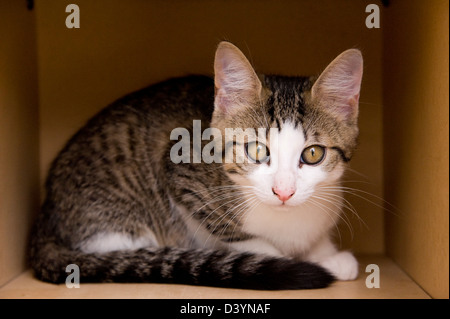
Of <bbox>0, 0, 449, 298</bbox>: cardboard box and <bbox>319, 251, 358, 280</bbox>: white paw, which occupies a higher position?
<bbox>0, 0, 449, 298</bbox>: cardboard box

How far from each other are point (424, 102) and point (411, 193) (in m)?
0.34

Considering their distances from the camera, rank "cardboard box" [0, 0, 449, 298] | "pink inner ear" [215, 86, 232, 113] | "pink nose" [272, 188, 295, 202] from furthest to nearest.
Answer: "cardboard box" [0, 0, 449, 298] < "pink inner ear" [215, 86, 232, 113] < "pink nose" [272, 188, 295, 202]

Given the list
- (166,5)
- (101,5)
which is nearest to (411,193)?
(166,5)

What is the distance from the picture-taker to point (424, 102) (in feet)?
5.11

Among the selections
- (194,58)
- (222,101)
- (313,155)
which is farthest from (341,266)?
(194,58)

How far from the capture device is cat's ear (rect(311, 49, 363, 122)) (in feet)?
5.56

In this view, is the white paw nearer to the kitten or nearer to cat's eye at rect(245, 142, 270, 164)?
the kitten

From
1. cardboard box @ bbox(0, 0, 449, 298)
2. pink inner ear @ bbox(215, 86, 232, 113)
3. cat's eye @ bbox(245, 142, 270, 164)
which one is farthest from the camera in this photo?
cardboard box @ bbox(0, 0, 449, 298)

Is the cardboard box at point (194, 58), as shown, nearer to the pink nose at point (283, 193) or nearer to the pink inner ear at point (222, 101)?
the pink inner ear at point (222, 101)

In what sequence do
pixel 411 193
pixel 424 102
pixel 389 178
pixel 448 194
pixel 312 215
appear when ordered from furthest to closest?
pixel 389 178, pixel 312 215, pixel 411 193, pixel 424 102, pixel 448 194

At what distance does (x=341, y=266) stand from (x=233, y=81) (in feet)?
2.34

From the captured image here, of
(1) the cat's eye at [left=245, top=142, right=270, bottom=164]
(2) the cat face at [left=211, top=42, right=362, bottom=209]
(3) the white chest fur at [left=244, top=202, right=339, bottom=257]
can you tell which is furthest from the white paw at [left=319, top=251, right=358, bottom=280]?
(1) the cat's eye at [left=245, top=142, right=270, bottom=164]

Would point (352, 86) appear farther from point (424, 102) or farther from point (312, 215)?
point (312, 215)
